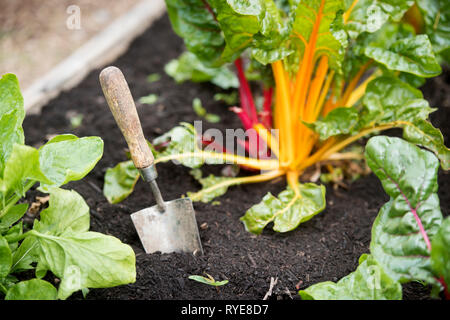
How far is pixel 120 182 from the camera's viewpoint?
1.42 metres

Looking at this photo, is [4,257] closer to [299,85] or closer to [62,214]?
[62,214]

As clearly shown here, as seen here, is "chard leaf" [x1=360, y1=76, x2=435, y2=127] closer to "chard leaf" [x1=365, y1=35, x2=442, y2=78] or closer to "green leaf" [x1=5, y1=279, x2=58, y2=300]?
"chard leaf" [x1=365, y1=35, x2=442, y2=78]

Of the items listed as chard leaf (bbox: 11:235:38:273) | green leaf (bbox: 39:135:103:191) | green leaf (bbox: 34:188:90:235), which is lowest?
chard leaf (bbox: 11:235:38:273)

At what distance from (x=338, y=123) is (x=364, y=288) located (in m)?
0.59

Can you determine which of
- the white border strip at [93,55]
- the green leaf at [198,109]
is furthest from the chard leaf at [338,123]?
the white border strip at [93,55]

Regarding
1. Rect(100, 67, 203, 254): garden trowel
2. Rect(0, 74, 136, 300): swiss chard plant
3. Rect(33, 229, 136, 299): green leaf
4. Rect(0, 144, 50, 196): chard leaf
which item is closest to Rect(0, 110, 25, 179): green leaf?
Rect(0, 74, 136, 300): swiss chard plant

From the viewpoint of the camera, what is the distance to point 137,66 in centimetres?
228

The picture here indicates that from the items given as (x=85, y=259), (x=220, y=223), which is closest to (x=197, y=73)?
(x=220, y=223)

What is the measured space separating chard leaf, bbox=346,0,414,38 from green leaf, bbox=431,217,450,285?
685 mm

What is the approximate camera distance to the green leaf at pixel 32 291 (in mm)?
984

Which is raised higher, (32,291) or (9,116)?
(9,116)

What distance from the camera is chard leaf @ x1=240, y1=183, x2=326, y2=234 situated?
4.27 ft
